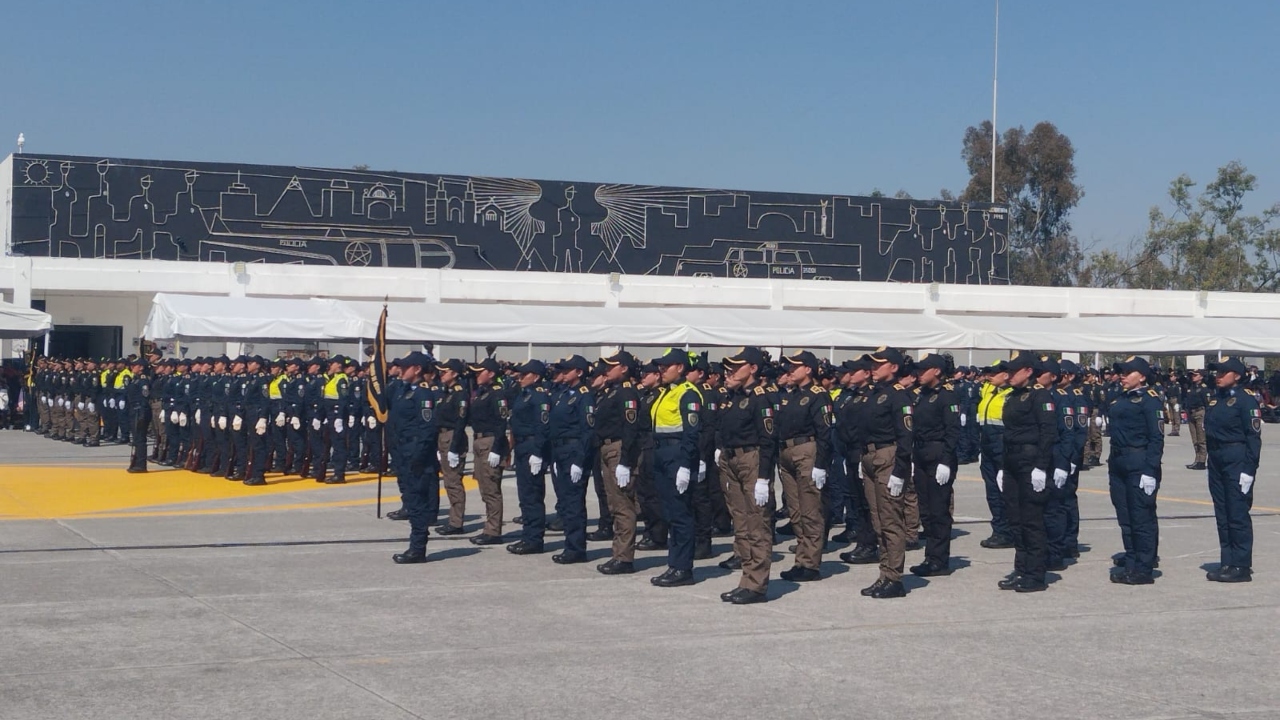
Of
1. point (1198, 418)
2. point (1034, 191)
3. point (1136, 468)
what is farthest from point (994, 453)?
point (1034, 191)

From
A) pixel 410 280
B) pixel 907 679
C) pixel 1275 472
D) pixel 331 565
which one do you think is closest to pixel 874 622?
pixel 907 679

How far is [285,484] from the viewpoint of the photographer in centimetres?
1859

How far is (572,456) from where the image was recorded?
12266mm

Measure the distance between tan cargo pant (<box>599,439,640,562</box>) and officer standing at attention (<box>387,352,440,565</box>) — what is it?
5.13 ft

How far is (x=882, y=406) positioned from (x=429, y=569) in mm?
3869

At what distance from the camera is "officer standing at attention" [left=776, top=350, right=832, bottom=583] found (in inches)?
415

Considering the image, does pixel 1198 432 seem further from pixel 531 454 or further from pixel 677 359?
pixel 677 359

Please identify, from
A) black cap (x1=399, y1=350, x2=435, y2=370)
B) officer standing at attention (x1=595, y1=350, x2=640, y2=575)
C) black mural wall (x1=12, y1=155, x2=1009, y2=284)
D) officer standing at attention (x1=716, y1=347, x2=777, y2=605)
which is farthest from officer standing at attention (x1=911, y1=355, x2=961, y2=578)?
black mural wall (x1=12, y1=155, x2=1009, y2=284)

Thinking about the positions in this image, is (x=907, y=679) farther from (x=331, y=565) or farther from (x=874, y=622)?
(x=331, y=565)

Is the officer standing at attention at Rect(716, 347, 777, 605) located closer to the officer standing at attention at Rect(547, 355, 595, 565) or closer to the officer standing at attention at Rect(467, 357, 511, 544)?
the officer standing at attention at Rect(547, 355, 595, 565)

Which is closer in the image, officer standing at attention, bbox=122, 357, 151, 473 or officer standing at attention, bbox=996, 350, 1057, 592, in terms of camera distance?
officer standing at attention, bbox=996, 350, 1057, 592

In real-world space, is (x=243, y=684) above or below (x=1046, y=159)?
below

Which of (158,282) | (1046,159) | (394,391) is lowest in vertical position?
(394,391)

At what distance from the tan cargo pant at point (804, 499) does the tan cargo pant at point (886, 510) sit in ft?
1.37
